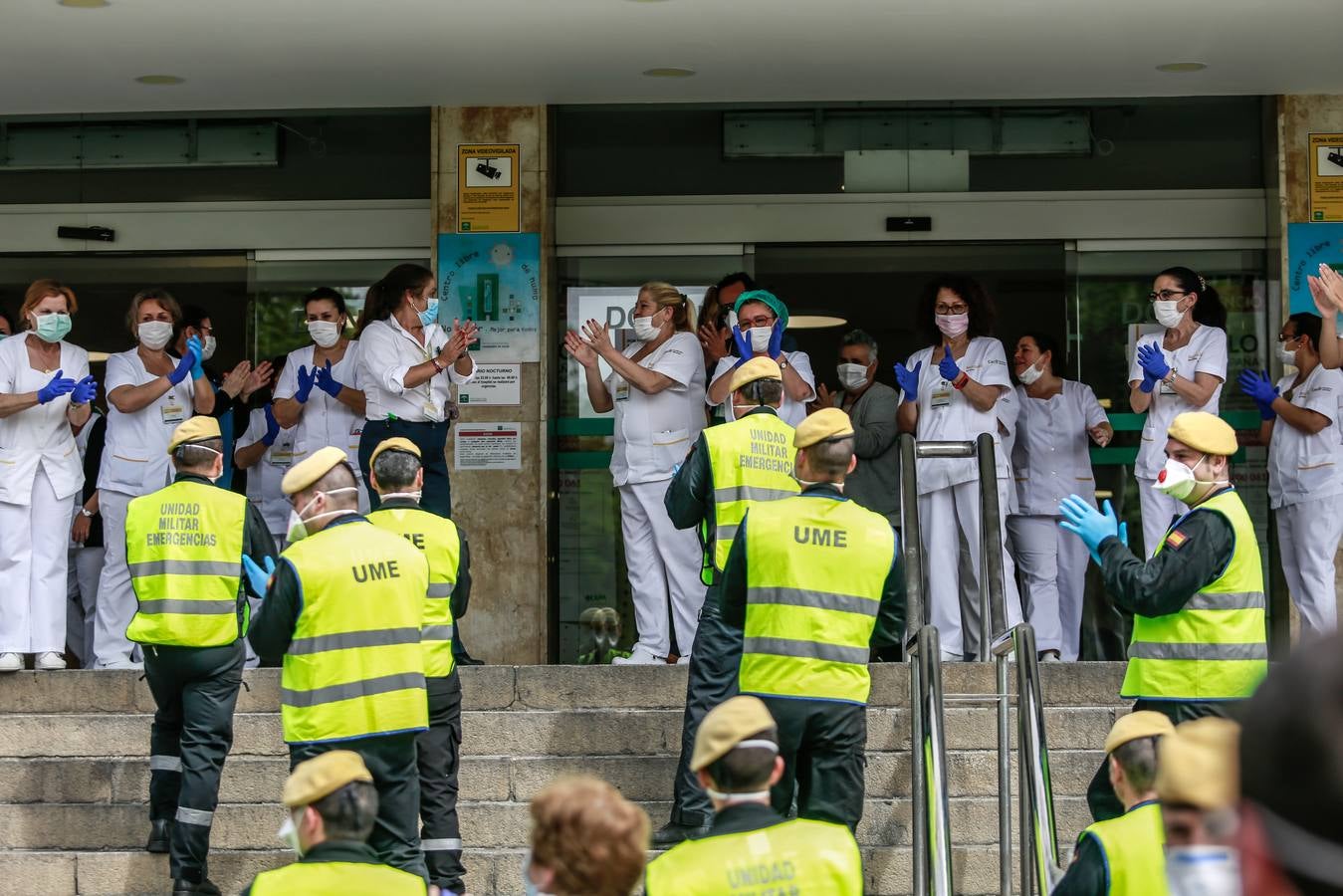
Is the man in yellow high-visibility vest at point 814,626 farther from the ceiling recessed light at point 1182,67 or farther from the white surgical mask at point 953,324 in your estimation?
the ceiling recessed light at point 1182,67

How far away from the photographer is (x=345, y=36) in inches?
361

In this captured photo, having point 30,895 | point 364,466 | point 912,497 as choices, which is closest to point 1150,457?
point 912,497

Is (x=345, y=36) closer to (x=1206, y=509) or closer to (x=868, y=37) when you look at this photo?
(x=868, y=37)

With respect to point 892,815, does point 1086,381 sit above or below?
above

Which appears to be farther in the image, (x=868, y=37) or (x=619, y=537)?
(x=619, y=537)

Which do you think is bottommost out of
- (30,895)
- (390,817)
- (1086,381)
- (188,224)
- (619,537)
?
(30,895)

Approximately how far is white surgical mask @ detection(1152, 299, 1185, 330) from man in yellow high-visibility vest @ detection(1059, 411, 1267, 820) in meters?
3.10

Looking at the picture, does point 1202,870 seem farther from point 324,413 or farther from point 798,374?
point 324,413

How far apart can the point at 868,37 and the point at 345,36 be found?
2.75 metres

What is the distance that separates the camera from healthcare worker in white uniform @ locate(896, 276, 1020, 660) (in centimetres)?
887

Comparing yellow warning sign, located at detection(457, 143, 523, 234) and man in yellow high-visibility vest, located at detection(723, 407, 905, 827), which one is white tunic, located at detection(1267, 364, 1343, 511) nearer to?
man in yellow high-visibility vest, located at detection(723, 407, 905, 827)

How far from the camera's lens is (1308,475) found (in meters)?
8.99

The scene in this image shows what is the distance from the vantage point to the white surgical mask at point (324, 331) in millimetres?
9539

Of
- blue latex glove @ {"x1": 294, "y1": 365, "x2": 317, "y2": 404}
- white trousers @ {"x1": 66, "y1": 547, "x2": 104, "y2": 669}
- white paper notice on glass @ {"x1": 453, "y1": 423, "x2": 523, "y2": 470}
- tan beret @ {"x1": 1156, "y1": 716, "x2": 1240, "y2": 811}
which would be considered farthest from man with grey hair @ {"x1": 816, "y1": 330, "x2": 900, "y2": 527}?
tan beret @ {"x1": 1156, "y1": 716, "x2": 1240, "y2": 811}
